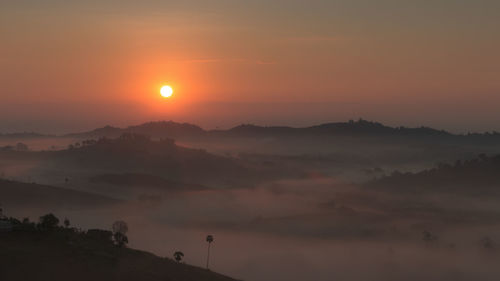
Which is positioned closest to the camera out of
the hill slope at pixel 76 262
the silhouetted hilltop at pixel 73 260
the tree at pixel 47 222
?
the hill slope at pixel 76 262

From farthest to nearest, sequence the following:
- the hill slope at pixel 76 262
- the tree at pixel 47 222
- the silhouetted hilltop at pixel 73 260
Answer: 1. the tree at pixel 47 222
2. the silhouetted hilltop at pixel 73 260
3. the hill slope at pixel 76 262

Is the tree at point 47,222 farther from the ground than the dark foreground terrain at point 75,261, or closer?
farther from the ground

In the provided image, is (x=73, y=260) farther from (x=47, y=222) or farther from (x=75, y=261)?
(x=47, y=222)

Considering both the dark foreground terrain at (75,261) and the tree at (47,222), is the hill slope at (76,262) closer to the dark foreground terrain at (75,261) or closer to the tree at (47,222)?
the dark foreground terrain at (75,261)

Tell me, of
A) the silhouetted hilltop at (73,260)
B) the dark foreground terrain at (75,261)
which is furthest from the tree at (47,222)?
the dark foreground terrain at (75,261)

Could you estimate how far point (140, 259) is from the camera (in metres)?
84.7

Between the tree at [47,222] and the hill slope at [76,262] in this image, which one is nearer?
the hill slope at [76,262]

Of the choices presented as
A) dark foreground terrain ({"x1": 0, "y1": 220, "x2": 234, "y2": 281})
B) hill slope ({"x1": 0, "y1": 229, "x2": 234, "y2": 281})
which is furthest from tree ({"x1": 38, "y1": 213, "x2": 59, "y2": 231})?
hill slope ({"x1": 0, "y1": 229, "x2": 234, "y2": 281})

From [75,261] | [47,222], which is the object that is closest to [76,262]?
[75,261]

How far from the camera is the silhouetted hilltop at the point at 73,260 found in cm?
7244

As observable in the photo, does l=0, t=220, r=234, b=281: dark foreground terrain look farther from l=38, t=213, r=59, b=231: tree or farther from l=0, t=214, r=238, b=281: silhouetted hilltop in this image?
l=38, t=213, r=59, b=231: tree

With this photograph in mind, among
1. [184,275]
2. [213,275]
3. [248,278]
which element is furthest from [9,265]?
[248,278]

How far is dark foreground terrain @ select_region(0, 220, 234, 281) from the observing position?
2847 inches

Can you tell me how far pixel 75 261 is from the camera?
76.4m
